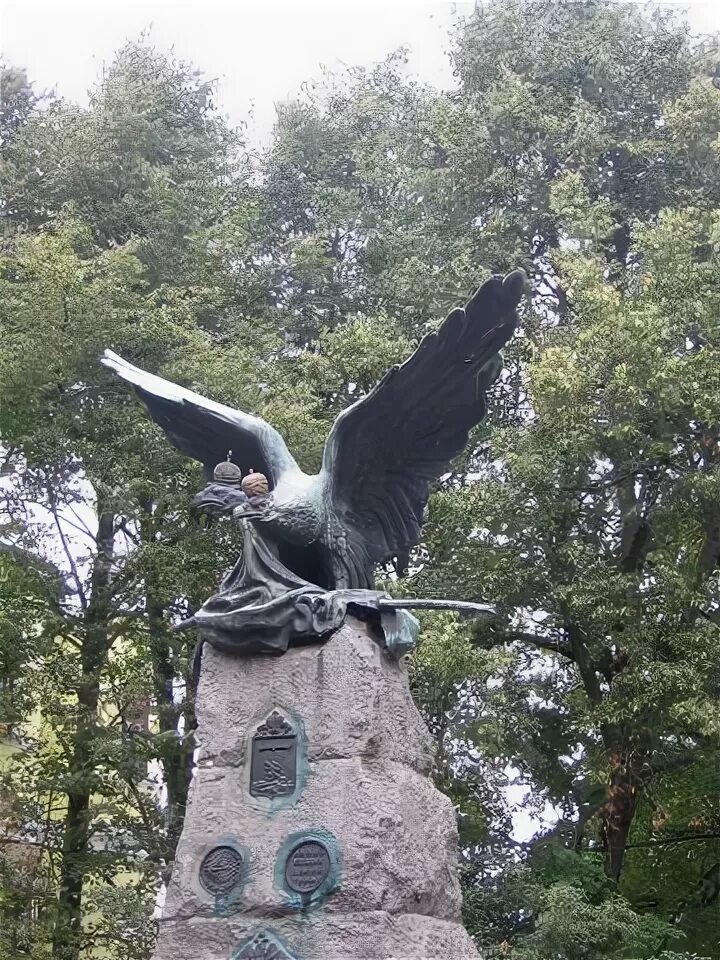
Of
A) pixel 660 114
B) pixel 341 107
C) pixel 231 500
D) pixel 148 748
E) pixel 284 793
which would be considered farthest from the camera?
pixel 341 107

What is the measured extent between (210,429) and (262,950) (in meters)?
2.77

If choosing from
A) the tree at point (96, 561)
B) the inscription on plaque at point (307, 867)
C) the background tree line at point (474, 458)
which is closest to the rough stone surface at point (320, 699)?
the inscription on plaque at point (307, 867)

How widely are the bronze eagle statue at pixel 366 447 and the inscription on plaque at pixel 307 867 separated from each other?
137cm

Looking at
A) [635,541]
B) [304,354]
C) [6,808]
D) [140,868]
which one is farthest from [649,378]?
[6,808]

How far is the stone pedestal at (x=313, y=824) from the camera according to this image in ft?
18.6

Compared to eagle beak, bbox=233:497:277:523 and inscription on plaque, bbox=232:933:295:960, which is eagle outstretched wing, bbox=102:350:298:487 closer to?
eagle beak, bbox=233:497:277:523

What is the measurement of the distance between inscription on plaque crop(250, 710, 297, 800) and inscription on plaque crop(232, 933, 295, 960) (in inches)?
→ 24.2

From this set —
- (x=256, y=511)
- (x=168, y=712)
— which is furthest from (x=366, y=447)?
(x=168, y=712)

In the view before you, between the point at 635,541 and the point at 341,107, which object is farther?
the point at 341,107

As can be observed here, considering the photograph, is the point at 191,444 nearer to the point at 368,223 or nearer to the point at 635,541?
the point at 635,541

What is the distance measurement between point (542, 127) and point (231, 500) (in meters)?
8.12

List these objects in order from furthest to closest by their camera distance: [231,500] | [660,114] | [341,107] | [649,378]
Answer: [341,107], [660,114], [649,378], [231,500]

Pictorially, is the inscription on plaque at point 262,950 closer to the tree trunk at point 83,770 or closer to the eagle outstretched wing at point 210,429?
the eagle outstretched wing at point 210,429

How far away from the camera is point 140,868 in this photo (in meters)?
11.5
